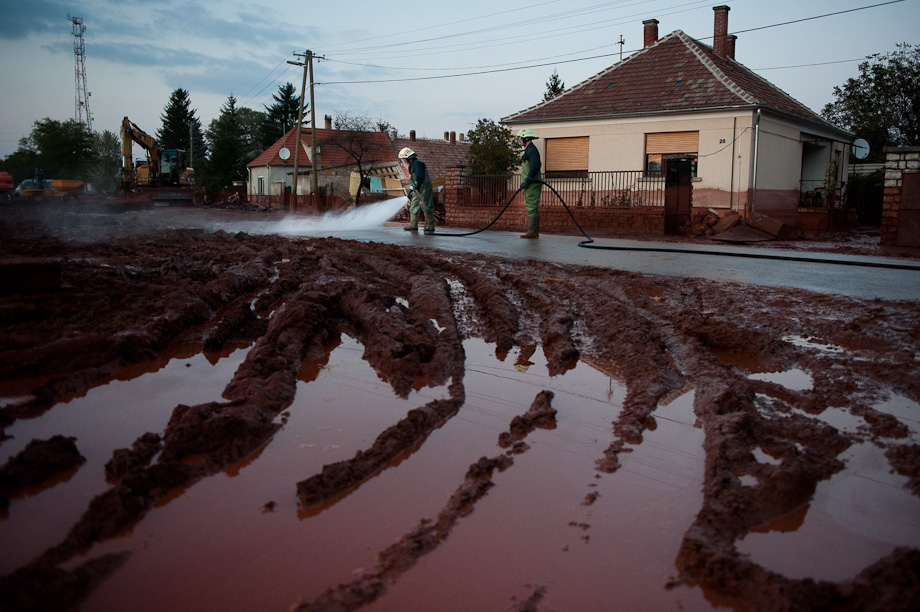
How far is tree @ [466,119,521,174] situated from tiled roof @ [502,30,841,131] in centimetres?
87

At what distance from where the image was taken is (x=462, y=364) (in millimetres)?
4902

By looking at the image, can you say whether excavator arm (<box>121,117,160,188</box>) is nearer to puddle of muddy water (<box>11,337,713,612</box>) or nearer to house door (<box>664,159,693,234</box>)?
house door (<box>664,159,693,234</box>)

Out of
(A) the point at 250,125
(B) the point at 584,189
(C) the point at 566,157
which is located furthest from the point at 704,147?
(A) the point at 250,125

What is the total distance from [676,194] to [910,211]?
5712 millimetres

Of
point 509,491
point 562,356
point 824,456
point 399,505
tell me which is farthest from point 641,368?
point 399,505

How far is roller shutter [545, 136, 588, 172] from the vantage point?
82.4ft

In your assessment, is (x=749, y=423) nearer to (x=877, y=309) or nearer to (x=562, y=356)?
(x=562, y=356)

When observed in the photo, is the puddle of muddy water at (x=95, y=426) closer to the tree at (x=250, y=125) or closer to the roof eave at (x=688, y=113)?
the roof eave at (x=688, y=113)

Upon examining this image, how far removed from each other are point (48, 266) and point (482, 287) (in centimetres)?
420

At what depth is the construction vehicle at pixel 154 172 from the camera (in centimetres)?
3303

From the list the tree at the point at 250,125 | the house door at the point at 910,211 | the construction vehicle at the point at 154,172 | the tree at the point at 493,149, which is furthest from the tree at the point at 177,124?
the house door at the point at 910,211

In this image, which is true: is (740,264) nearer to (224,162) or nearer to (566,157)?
(566,157)

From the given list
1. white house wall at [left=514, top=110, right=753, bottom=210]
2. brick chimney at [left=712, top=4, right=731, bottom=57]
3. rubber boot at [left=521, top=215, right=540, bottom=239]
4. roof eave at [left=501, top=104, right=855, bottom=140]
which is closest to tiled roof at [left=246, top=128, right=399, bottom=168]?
roof eave at [left=501, top=104, right=855, bottom=140]

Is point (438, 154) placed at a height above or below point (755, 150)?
above
